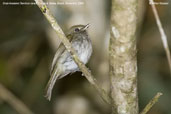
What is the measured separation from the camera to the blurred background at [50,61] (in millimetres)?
6727

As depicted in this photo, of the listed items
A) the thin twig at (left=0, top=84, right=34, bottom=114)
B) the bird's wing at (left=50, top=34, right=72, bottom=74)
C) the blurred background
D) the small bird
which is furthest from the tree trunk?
the thin twig at (left=0, top=84, right=34, bottom=114)

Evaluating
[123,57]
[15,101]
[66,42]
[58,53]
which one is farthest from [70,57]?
[15,101]

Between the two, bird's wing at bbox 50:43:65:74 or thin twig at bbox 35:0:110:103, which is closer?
thin twig at bbox 35:0:110:103

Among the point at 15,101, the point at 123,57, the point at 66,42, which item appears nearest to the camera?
the point at 123,57

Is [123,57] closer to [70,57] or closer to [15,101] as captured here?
[70,57]

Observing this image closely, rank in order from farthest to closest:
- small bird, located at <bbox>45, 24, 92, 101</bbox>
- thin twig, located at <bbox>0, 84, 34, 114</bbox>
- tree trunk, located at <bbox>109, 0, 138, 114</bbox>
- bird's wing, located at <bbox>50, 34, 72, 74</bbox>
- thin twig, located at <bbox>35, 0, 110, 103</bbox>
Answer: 1. thin twig, located at <bbox>0, 84, 34, 114</bbox>
2. small bird, located at <bbox>45, 24, 92, 101</bbox>
3. bird's wing, located at <bbox>50, 34, 72, 74</bbox>
4. thin twig, located at <bbox>35, 0, 110, 103</bbox>
5. tree trunk, located at <bbox>109, 0, 138, 114</bbox>

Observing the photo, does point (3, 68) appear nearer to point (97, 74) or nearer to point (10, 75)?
point (10, 75)

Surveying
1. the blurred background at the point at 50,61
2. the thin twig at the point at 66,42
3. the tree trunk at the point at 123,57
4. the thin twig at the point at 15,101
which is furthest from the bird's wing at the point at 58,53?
the thin twig at the point at 15,101

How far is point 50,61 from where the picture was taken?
25.9 ft

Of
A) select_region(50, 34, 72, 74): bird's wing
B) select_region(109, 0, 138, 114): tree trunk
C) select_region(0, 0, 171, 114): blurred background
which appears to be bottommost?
select_region(0, 0, 171, 114): blurred background

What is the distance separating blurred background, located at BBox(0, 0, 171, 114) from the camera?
6.73 metres

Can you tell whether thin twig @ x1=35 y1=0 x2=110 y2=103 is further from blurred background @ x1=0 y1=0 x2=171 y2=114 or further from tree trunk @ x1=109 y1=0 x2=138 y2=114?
blurred background @ x1=0 y1=0 x2=171 y2=114

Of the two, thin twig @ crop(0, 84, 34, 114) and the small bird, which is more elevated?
the small bird

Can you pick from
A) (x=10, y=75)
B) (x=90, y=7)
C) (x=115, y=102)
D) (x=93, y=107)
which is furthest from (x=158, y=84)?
(x=115, y=102)
